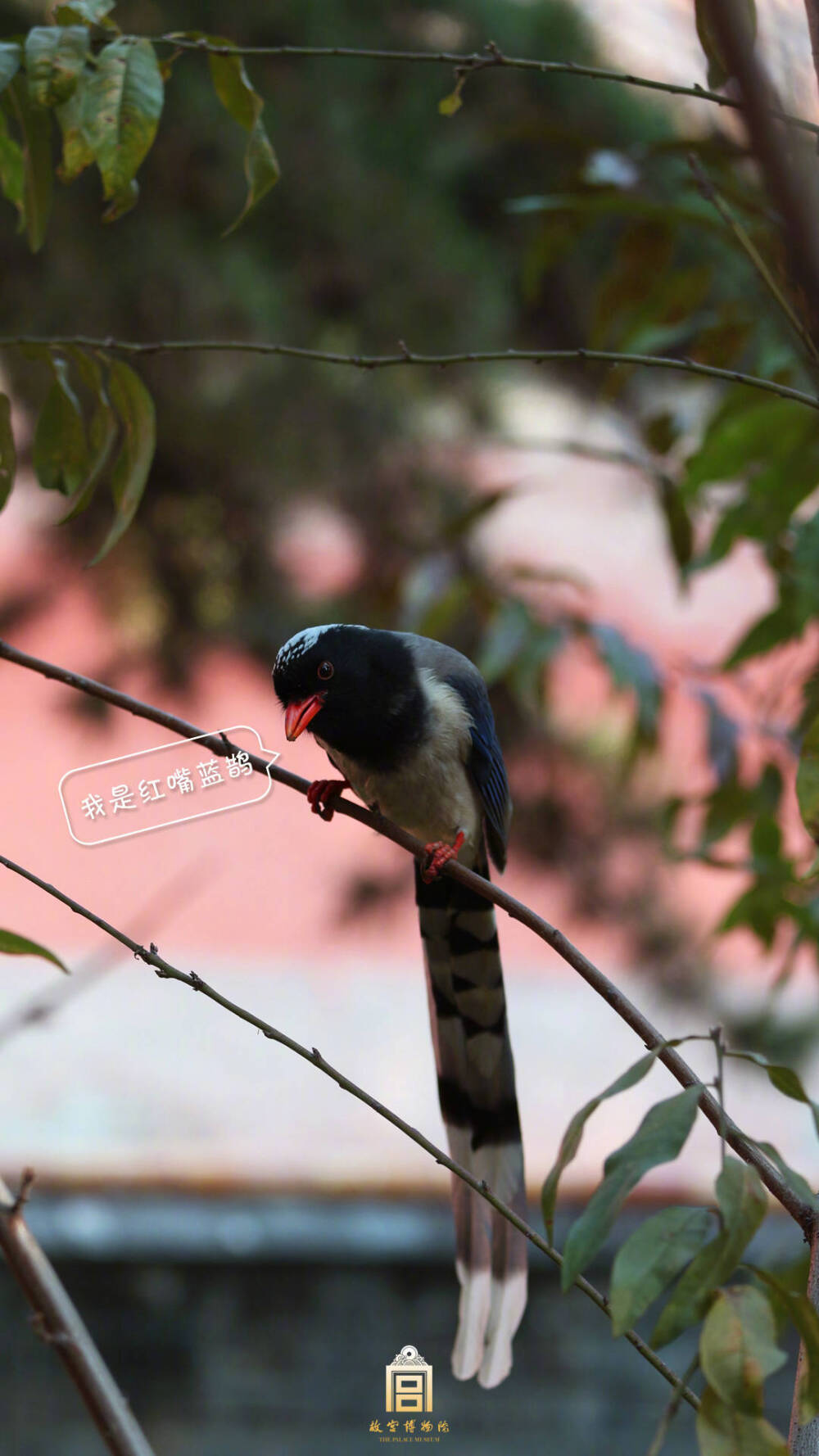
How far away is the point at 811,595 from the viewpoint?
63.0 inches

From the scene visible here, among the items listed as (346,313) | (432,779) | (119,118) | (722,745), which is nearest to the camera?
(119,118)

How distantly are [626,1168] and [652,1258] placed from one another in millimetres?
56

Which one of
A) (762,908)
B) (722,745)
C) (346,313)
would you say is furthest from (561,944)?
(346,313)

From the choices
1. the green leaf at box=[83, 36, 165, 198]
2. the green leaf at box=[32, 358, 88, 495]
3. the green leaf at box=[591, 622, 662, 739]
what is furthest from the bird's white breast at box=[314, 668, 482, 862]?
the green leaf at box=[83, 36, 165, 198]

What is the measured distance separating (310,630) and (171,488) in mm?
2706

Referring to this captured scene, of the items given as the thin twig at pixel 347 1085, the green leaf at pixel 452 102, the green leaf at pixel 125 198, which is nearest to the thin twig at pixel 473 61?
the green leaf at pixel 452 102

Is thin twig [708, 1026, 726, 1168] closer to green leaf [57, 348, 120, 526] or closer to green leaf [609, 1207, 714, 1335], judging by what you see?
green leaf [609, 1207, 714, 1335]

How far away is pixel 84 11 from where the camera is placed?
113 cm

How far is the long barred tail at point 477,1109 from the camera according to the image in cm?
142

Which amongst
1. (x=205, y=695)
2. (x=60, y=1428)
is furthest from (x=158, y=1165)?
(x=205, y=695)

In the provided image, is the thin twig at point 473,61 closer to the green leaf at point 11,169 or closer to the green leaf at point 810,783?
the green leaf at point 11,169

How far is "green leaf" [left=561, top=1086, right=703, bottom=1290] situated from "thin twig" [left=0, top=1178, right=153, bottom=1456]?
0.96 feet

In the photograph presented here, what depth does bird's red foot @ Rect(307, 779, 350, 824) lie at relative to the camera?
57.0 inches

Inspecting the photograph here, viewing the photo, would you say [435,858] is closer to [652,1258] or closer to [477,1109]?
[477,1109]
